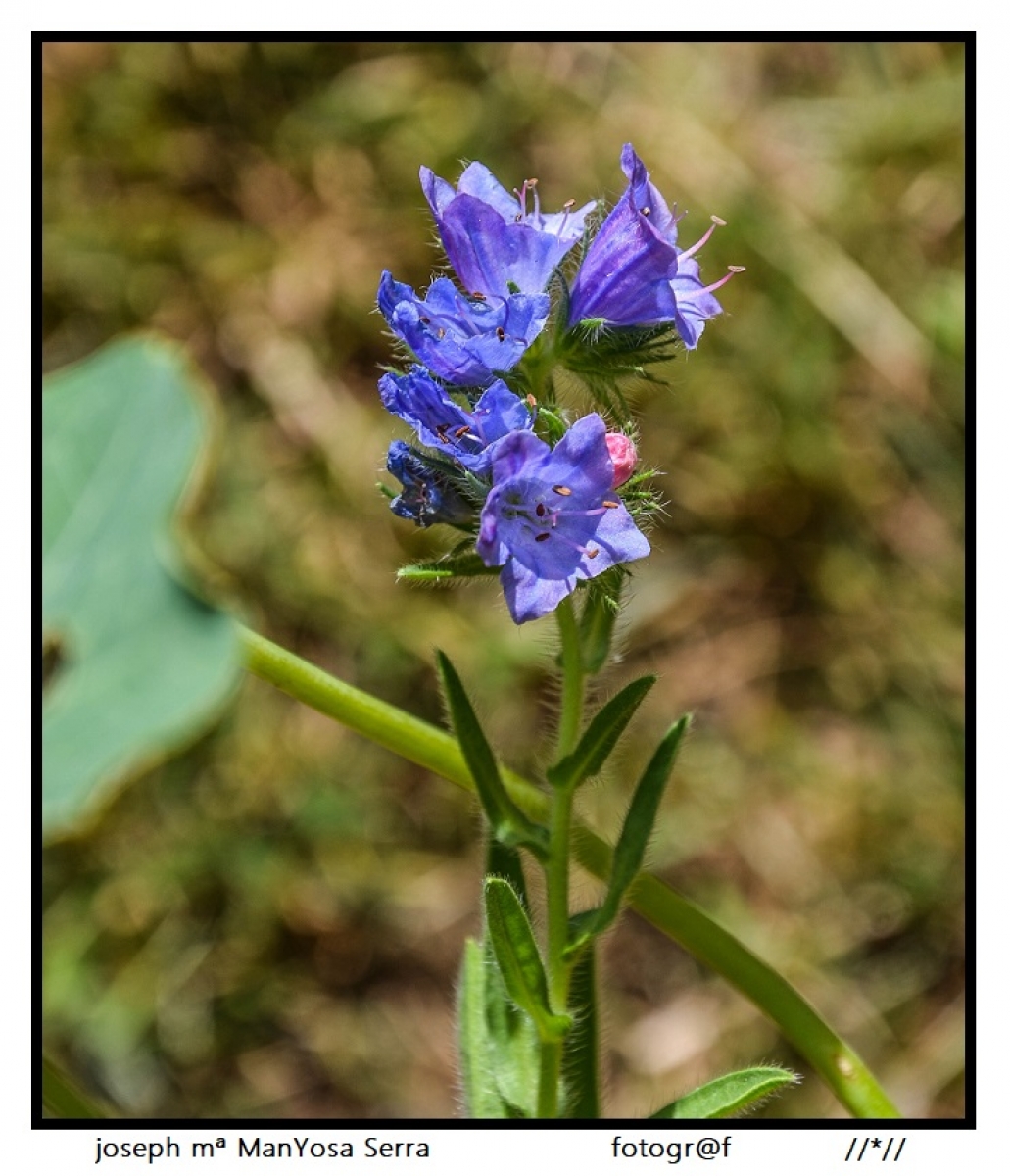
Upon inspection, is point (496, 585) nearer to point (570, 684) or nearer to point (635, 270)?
point (570, 684)

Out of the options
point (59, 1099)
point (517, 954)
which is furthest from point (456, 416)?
point (59, 1099)

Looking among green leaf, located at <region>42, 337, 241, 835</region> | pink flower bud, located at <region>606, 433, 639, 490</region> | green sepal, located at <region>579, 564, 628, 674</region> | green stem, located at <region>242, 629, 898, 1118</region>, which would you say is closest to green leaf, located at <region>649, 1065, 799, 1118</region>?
green stem, located at <region>242, 629, 898, 1118</region>

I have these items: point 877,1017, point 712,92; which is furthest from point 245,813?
point 712,92

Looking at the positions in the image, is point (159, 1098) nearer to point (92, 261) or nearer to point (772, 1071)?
point (772, 1071)

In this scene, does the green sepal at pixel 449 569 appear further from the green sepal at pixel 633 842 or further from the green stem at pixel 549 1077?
the green stem at pixel 549 1077

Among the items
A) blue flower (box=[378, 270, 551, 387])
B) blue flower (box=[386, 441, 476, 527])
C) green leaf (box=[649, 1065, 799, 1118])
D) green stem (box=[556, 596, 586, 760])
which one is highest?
blue flower (box=[378, 270, 551, 387])

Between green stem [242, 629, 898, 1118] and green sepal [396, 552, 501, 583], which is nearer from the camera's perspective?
green sepal [396, 552, 501, 583]

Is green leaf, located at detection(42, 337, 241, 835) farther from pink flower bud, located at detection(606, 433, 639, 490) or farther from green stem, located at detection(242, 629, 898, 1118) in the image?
pink flower bud, located at detection(606, 433, 639, 490)
